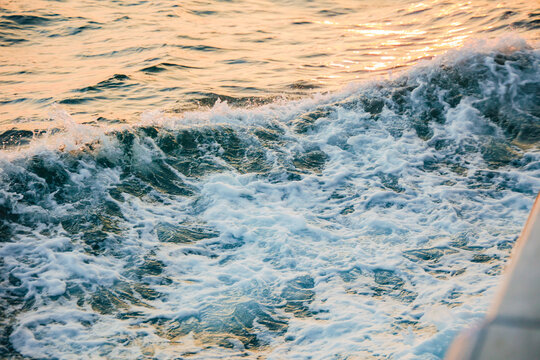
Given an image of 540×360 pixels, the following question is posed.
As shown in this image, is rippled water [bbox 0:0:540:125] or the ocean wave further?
rippled water [bbox 0:0:540:125]

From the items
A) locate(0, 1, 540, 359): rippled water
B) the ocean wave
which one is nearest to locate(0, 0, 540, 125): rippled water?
locate(0, 1, 540, 359): rippled water

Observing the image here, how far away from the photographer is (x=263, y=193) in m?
6.21

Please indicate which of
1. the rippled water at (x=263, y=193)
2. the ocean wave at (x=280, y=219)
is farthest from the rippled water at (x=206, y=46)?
the ocean wave at (x=280, y=219)

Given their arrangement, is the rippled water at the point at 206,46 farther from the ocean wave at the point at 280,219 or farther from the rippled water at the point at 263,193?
the ocean wave at the point at 280,219

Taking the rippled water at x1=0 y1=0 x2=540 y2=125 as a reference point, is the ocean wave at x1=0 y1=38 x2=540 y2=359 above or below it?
below

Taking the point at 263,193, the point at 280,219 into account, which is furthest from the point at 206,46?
the point at 280,219

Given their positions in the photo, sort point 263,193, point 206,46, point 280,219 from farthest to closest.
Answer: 1. point 206,46
2. point 263,193
3. point 280,219

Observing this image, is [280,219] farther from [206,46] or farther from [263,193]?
[206,46]

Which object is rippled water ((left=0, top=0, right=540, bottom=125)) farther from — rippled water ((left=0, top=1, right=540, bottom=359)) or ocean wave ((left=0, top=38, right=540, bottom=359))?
ocean wave ((left=0, top=38, right=540, bottom=359))

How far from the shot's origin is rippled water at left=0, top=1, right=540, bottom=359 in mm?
4168

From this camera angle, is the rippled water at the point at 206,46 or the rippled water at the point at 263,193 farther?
the rippled water at the point at 206,46

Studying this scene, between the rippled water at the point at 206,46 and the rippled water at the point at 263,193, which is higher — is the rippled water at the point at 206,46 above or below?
above

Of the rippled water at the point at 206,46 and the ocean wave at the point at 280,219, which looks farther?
the rippled water at the point at 206,46

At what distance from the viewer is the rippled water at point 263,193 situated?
13.7ft
